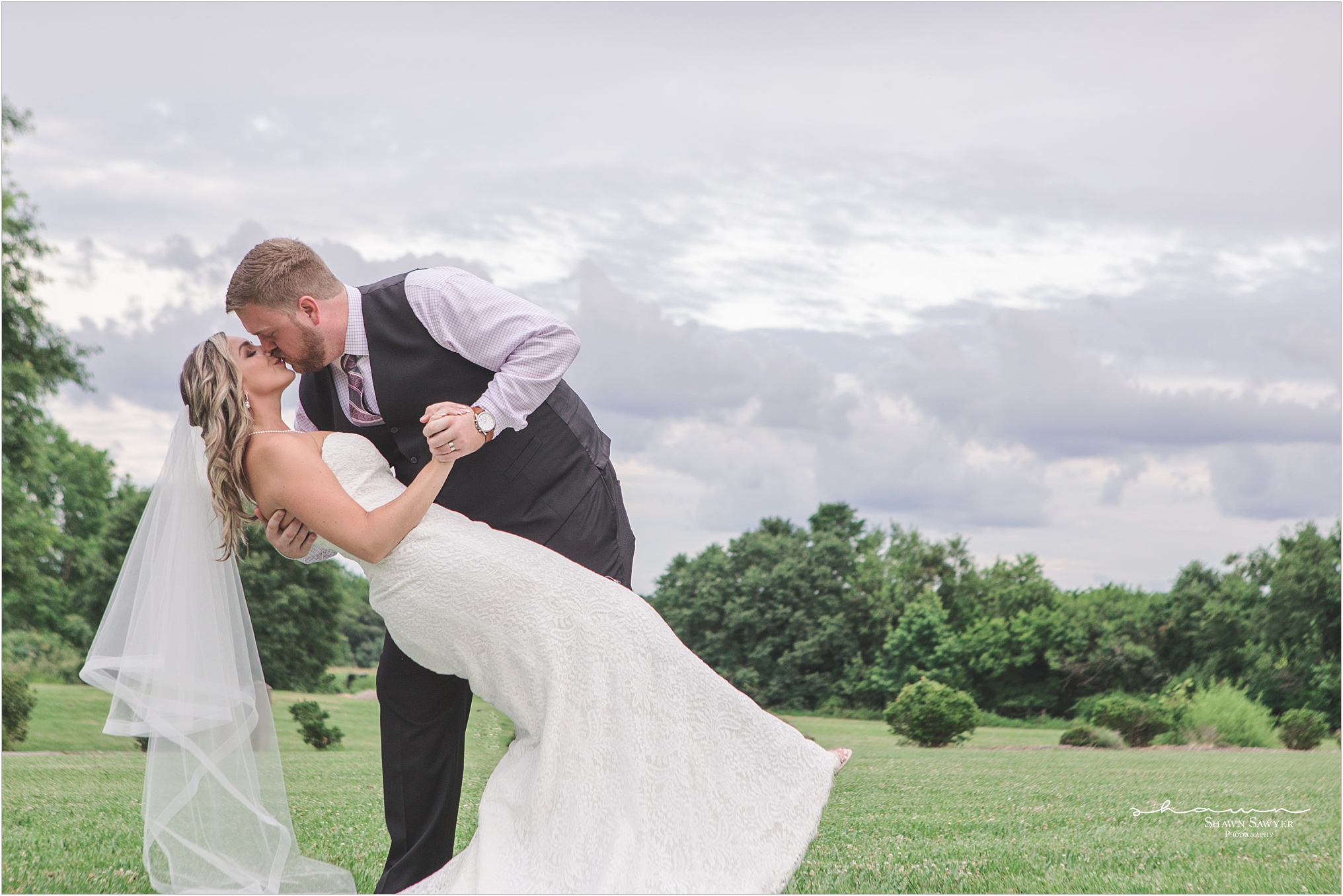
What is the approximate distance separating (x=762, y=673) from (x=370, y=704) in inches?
455

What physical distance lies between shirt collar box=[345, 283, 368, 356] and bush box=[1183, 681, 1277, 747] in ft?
59.4

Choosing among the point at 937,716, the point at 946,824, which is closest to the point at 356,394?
the point at 946,824

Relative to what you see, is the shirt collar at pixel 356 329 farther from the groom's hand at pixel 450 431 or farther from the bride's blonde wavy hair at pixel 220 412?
the groom's hand at pixel 450 431

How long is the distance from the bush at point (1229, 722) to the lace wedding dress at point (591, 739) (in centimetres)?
1715

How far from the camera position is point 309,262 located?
336 cm

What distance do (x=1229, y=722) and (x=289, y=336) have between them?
1890 cm

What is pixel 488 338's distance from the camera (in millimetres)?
3457

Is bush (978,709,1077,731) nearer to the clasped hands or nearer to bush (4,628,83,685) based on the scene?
bush (4,628,83,685)

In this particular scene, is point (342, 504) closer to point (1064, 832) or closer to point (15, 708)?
point (1064, 832)

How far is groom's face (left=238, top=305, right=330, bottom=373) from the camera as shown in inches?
130

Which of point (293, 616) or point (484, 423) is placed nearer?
point (484, 423)

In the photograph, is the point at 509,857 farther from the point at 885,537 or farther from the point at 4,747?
the point at 885,537

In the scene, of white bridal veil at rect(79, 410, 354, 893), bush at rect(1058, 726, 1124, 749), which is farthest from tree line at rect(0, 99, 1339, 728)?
white bridal veil at rect(79, 410, 354, 893)

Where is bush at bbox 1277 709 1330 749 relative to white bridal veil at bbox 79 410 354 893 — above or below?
below
